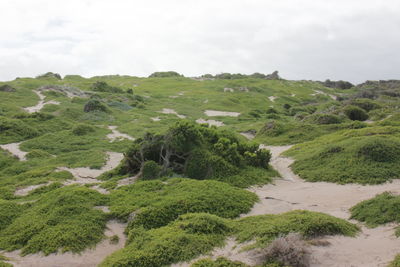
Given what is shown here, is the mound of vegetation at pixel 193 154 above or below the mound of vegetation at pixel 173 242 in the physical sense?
above

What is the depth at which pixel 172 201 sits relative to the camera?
10086 millimetres

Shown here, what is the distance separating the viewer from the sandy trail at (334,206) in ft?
20.6

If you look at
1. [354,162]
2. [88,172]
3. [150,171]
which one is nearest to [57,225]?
[150,171]

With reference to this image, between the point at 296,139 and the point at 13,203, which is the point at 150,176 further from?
the point at 296,139

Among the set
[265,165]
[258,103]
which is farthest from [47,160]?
[258,103]

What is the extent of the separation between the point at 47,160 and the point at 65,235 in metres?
11.4

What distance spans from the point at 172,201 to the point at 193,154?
425 centimetres

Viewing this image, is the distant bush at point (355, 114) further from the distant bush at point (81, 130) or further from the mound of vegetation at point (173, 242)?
the mound of vegetation at point (173, 242)

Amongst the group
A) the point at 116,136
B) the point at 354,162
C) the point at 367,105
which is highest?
the point at 367,105

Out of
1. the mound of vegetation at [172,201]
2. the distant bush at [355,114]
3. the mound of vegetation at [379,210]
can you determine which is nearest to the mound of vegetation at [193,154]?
the mound of vegetation at [172,201]

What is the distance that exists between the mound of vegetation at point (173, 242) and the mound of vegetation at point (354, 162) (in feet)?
21.0

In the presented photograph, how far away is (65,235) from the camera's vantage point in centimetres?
841

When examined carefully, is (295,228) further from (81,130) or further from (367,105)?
(367,105)

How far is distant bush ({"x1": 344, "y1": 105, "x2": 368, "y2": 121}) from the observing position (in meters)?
28.1
